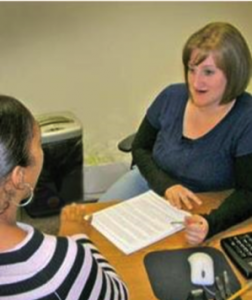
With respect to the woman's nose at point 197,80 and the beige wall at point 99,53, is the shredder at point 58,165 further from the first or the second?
the woman's nose at point 197,80

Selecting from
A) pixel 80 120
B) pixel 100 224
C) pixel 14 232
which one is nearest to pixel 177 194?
pixel 100 224

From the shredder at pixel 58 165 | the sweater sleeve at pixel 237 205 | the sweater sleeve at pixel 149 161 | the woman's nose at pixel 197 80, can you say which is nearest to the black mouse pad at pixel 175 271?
the sweater sleeve at pixel 237 205

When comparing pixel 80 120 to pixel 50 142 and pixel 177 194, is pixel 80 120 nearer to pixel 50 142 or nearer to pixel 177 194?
pixel 50 142

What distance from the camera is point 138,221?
1517 mm

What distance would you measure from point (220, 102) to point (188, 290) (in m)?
0.81

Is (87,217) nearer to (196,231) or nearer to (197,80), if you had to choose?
(196,231)

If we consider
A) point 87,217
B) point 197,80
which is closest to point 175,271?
point 87,217

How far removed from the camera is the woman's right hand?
5.37ft

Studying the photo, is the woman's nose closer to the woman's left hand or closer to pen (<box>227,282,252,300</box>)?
the woman's left hand

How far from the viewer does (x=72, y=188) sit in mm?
2871

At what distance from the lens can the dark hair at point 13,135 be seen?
911mm

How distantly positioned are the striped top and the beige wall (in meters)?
1.91

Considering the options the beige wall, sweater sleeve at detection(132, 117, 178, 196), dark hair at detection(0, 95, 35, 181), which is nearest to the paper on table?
sweater sleeve at detection(132, 117, 178, 196)

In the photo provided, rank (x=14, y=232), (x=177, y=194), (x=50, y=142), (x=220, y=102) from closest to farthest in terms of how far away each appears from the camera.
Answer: (x=14, y=232) < (x=177, y=194) < (x=220, y=102) < (x=50, y=142)
